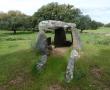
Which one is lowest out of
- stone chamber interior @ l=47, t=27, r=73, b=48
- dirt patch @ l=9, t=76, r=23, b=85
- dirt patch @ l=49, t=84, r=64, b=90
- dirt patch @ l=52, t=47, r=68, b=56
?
dirt patch @ l=49, t=84, r=64, b=90

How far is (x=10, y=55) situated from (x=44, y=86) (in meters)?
12.4

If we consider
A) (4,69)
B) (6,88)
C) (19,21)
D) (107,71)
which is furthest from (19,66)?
(19,21)

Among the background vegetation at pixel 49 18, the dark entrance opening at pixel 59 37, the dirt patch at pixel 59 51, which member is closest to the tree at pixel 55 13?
the background vegetation at pixel 49 18

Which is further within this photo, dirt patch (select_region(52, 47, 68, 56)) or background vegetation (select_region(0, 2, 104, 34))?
background vegetation (select_region(0, 2, 104, 34))

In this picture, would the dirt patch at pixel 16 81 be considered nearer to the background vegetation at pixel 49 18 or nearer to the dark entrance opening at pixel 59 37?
the dark entrance opening at pixel 59 37

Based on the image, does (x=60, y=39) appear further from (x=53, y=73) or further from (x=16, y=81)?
(x=16, y=81)

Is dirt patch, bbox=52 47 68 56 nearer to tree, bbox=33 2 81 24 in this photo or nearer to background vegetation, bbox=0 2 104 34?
background vegetation, bbox=0 2 104 34

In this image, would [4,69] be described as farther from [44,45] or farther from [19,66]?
[44,45]

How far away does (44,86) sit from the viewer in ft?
114

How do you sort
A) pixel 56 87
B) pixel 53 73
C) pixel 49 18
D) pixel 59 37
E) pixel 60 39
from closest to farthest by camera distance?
1. pixel 56 87
2. pixel 53 73
3. pixel 59 37
4. pixel 60 39
5. pixel 49 18

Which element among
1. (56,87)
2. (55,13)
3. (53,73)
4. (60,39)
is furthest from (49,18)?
(56,87)

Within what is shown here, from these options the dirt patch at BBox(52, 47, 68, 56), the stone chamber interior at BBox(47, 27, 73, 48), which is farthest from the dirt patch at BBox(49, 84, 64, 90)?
the stone chamber interior at BBox(47, 27, 73, 48)

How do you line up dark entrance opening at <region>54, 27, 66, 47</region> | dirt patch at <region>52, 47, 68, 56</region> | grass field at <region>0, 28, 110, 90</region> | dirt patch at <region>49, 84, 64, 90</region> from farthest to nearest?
dark entrance opening at <region>54, 27, 66, 47</region>
dirt patch at <region>52, 47, 68, 56</region>
grass field at <region>0, 28, 110, 90</region>
dirt patch at <region>49, 84, 64, 90</region>

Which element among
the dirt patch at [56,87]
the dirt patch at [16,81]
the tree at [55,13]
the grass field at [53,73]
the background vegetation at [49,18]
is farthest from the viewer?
the tree at [55,13]
